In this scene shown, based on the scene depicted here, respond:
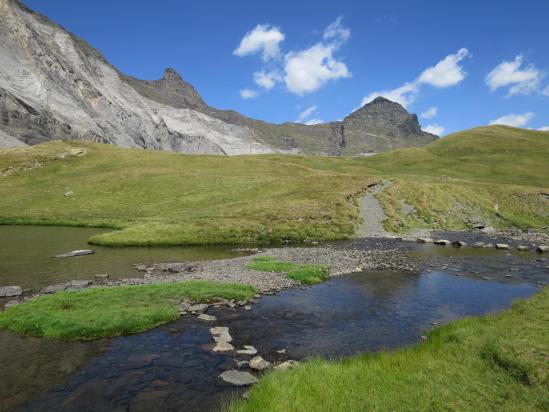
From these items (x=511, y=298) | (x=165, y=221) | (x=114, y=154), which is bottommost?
(x=511, y=298)

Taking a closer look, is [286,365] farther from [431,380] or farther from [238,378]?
[431,380]

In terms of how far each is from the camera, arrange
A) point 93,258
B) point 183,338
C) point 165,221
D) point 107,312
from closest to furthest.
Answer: point 183,338 < point 107,312 < point 93,258 < point 165,221

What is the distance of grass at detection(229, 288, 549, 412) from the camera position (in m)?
11.3

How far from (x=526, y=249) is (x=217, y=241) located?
39064 mm

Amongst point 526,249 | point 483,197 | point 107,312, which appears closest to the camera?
point 107,312

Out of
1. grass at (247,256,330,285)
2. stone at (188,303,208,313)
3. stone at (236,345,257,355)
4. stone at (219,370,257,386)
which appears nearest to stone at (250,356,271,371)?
stone at (219,370,257,386)

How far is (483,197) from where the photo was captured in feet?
257

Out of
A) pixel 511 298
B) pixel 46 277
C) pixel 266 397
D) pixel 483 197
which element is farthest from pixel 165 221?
pixel 483 197

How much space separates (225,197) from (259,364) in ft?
214

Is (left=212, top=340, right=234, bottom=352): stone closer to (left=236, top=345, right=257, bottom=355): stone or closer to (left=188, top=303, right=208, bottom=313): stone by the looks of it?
(left=236, top=345, right=257, bottom=355): stone

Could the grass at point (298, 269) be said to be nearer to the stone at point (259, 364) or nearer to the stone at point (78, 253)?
the stone at point (259, 364)

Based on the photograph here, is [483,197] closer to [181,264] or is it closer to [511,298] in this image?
[511,298]

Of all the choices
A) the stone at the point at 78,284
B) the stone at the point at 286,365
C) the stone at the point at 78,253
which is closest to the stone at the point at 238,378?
the stone at the point at 286,365

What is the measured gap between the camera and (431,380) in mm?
12695
